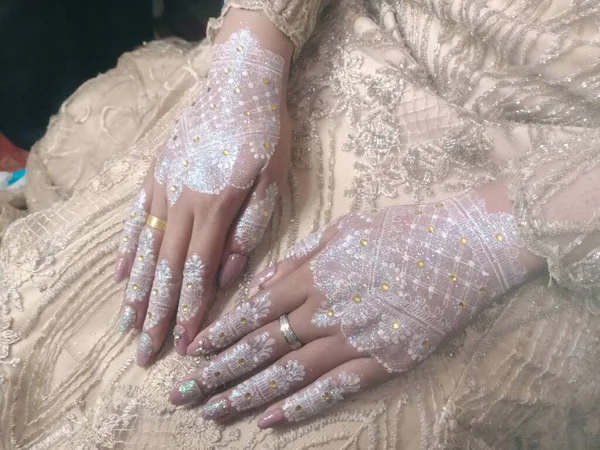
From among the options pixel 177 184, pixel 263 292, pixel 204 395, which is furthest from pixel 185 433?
pixel 177 184

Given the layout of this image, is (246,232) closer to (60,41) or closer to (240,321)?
(240,321)

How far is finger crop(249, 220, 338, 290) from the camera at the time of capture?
62 centimetres

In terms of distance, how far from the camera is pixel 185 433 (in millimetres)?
619

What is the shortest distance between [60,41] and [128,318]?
2.87 feet

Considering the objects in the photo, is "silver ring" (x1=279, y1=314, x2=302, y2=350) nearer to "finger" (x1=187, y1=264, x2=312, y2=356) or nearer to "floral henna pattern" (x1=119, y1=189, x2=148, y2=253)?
"finger" (x1=187, y1=264, x2=312, y2=356)

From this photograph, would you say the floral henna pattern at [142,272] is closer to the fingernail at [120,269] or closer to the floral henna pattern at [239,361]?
the fingernail at [120,269]

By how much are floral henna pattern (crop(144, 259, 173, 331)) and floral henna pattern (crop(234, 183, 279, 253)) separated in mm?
91

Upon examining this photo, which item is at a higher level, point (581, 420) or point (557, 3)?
point (557, 3)

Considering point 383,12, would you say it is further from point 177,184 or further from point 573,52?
point 177,184

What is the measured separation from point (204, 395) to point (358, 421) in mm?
173

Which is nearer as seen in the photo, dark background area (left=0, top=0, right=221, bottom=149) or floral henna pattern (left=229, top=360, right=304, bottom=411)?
floral henna pattern (left=229, top=360, right=304, bottom=411)

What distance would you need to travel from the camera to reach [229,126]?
0.66 m

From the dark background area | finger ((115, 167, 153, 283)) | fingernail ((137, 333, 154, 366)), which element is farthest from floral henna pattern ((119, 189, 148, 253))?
the dark background area

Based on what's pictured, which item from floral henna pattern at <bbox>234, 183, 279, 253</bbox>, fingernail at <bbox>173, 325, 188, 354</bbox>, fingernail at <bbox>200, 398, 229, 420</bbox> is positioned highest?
floral henna pattern at <bbox>234, 183, 279, 253</bbox>
